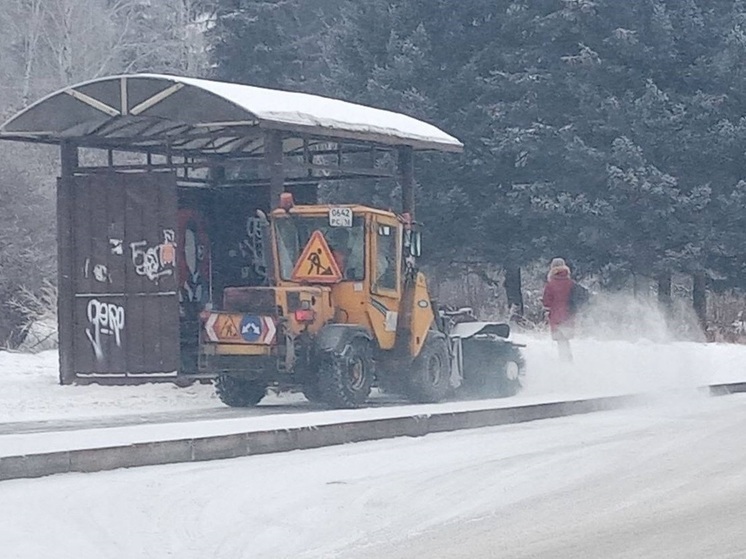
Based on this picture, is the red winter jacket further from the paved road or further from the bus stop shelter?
the paved road

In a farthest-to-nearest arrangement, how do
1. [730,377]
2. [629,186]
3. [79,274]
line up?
[629,186], [730,377], [79,274]

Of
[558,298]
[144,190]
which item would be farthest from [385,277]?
[558,298]

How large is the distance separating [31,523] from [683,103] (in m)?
31.3

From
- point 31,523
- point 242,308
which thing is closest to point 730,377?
point 242,308

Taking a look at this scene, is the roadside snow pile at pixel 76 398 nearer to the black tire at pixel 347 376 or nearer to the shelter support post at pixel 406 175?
the black tire at pixel 347 376

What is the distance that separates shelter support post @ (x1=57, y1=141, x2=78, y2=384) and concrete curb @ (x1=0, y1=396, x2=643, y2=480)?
757 cm

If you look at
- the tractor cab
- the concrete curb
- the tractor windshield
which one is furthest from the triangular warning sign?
the concrete curb

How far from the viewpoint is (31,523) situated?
1000 centimetres

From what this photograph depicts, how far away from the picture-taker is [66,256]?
73.1ft

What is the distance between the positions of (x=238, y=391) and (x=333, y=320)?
1.76 metres

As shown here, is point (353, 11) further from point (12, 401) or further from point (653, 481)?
point (653, 481)

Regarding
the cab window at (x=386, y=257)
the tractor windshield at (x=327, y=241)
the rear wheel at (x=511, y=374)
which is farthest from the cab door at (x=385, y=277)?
the rear wheel at (x=511, y=374)

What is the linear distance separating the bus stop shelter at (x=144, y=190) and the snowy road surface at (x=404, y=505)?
6.96m

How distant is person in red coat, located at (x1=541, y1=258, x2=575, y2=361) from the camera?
23125 mm
